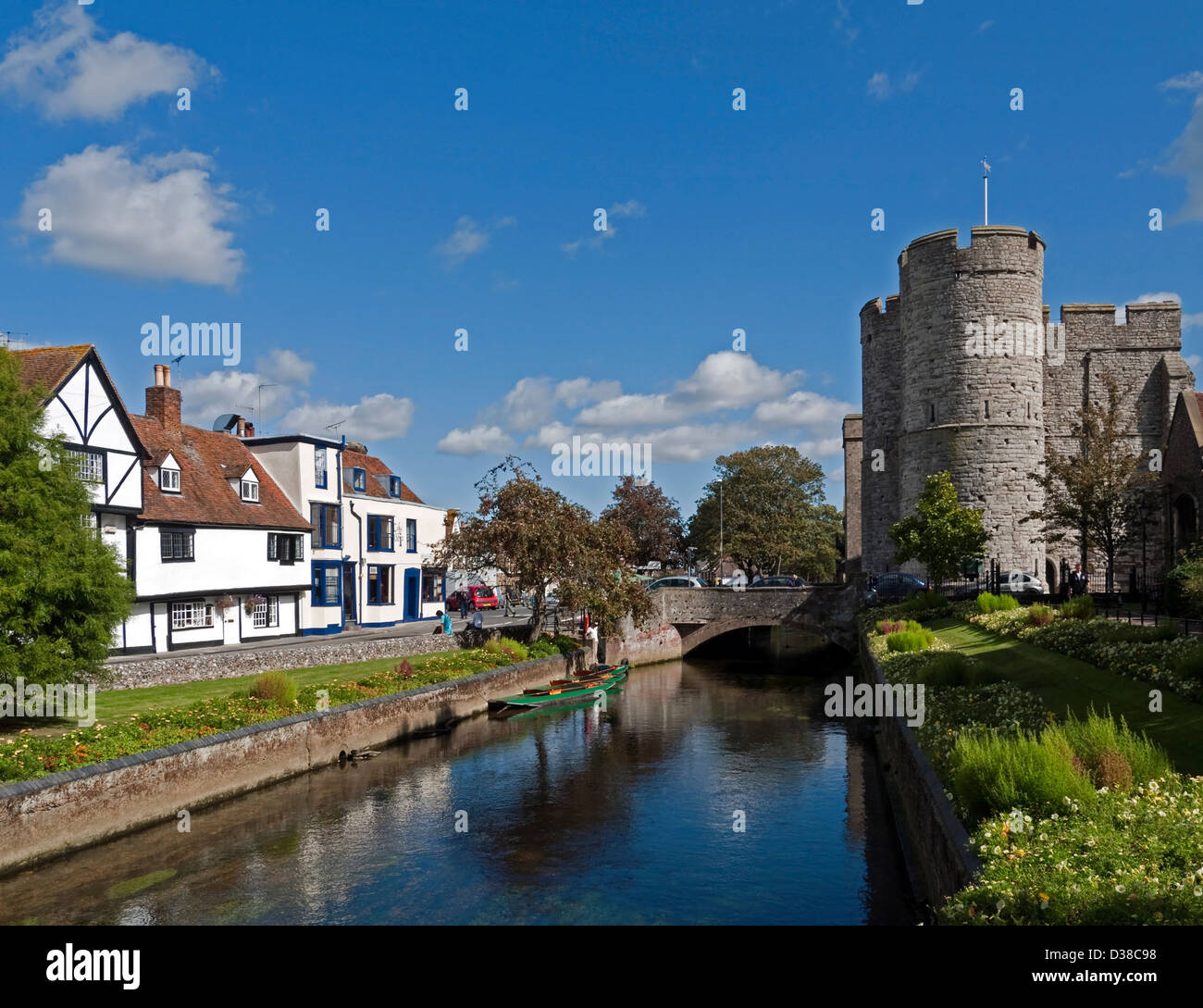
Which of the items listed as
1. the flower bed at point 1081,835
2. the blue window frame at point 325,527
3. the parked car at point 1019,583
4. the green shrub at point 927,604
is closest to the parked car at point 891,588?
the parked car at point 1019,583

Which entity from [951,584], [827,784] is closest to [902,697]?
[827,784]

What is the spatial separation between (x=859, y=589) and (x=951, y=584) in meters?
5.90

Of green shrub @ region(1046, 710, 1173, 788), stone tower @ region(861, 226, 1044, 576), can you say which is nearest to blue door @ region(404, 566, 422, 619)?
stone tower @ region(861, 226, 1044, 576)

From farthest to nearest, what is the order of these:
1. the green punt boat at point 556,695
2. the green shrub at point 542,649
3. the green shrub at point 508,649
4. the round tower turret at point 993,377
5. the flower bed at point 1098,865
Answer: the round tower turret at point 993,377
the green shrub at point 542,649
the green shrub at point 508,649
the green punt boat at point 556,695
the flower bed at point 1098,865

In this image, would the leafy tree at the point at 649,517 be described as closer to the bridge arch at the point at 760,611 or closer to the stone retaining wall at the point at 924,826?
the bridge arch at the point at 760,611

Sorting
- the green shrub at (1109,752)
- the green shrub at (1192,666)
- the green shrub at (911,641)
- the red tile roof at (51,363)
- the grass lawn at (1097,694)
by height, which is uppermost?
the red tile roof at (51,363)

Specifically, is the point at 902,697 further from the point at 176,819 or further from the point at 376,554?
the point at 376,554

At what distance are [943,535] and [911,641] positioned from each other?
14387 mm

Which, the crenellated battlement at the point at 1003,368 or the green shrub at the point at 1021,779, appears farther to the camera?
the crenellated battlement at the point at 1003,368

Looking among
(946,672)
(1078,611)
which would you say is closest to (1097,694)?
(946,672)

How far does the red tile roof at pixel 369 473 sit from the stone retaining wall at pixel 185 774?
69.6 feet

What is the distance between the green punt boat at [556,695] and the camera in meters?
33.6

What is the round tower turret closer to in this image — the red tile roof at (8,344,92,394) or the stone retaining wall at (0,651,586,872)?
the stone retaining wall at (0,651,586,872)

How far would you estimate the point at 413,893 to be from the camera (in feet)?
50.3
